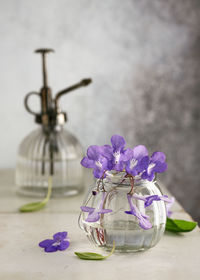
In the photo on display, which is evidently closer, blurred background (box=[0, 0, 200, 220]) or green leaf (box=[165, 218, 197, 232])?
green leaf (box=[165, 218, 197, 232])

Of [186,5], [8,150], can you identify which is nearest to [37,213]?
[8,150]

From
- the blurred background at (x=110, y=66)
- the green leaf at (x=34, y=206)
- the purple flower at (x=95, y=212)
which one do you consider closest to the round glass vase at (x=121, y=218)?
the purple flower at (x=95, y=212)

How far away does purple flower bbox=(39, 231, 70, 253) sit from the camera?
0.54 meters

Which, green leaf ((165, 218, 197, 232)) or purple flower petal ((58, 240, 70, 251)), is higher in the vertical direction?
green leaf ((165, 218, 197, 232))

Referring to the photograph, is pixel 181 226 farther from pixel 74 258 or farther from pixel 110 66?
pixel 110 66

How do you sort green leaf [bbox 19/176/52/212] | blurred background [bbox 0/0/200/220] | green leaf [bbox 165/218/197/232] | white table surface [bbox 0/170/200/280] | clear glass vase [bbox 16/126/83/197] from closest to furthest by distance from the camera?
white table surface [bbox 0/170/200/280], green leaf [bbox 165/218/197/232], green leaf [bbox 19/176/52/212], clear glass vase [bbox 16/126/83/197], blurred background [bbox 0/0/200/220]

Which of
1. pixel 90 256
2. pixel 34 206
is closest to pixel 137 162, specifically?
pixel 90 256

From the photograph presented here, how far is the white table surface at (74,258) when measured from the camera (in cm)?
46

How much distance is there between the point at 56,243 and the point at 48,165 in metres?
0.34

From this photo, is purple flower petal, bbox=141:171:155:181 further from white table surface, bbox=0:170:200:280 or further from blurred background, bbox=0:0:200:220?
blurred background, bbox=0:0:200:220

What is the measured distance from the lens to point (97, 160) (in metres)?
0.53

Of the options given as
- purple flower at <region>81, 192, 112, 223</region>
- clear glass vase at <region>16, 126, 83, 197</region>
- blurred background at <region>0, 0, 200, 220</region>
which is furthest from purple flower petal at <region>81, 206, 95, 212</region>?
blurred background at <region>0, 0, 200, 220</region>

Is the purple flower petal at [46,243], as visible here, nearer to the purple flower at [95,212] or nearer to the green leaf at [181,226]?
the purple flower at [95,212]

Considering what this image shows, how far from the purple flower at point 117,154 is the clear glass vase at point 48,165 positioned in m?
0.36
